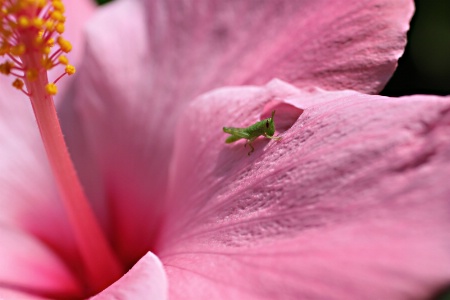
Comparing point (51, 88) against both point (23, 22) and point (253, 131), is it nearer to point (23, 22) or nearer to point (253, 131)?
point (23, 22)

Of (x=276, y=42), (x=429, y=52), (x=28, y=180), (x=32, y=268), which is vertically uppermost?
(x=276, y=42)

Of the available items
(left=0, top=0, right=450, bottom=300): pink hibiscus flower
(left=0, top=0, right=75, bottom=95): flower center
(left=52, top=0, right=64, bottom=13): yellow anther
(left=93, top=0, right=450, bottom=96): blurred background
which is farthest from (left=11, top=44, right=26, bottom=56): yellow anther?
(left=93, top=0, right=450, bottom=96): blurred background

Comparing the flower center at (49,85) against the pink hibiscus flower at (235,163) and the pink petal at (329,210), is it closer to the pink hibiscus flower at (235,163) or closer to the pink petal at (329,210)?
the pink hibiscus flower at (235,163)

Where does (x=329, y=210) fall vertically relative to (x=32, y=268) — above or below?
above

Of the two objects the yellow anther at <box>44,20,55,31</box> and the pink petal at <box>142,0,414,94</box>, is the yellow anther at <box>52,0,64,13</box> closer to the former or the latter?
the yellow anther at <box>44,20,55,31</box>

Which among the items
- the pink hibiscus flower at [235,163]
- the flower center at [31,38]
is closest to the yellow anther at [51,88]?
the flower center at [31,38]

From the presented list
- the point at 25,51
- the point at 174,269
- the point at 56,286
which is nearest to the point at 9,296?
the point at 56,286

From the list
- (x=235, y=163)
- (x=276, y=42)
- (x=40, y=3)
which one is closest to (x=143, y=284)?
(x=235, y=163)

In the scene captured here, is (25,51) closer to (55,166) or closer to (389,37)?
(55,166)
